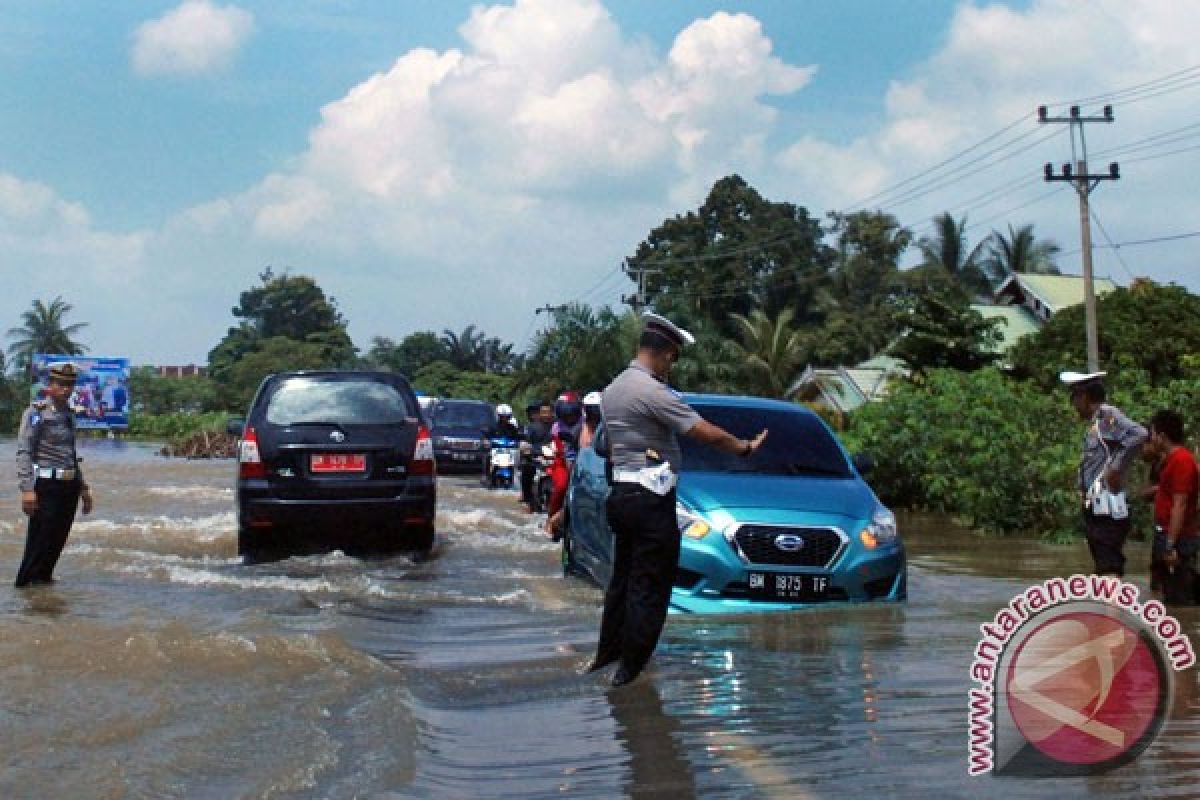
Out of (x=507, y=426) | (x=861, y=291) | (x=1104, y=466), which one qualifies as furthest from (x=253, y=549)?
(x=861, y=291)

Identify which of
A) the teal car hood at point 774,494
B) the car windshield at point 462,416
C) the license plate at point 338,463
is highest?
the car windshield at point 462,416

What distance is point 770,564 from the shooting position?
859 centimetres

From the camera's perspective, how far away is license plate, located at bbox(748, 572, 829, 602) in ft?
28.1

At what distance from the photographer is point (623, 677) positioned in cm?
673

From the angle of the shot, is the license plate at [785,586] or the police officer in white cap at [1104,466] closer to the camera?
the license plate at [785,586]

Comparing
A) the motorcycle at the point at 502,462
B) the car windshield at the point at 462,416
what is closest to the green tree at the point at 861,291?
the car windshield at the point at 462,416

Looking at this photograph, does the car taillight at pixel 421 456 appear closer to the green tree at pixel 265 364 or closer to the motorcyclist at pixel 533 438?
the motorcyclist at pixel 533 438

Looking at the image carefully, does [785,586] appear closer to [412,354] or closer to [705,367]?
[705,367]

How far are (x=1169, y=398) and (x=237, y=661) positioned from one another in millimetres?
11373

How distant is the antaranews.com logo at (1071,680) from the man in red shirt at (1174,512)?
0.92 meters

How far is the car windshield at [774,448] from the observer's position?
385 inches

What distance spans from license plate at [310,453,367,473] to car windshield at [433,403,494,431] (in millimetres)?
19497

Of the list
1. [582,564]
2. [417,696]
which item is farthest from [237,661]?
[582,564]

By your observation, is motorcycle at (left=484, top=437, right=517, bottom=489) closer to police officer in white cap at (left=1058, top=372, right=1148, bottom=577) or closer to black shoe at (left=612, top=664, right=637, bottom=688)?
police officer in white cap at (left=1058, top=372, right=1148, bottom=577)
